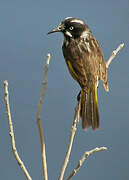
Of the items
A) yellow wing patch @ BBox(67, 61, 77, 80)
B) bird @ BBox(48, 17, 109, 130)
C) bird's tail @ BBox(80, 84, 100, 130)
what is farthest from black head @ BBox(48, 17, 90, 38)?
bird's tail @ BBox(80, 84, 100, 130)

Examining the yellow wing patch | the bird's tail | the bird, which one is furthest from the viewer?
the yellow wing patch

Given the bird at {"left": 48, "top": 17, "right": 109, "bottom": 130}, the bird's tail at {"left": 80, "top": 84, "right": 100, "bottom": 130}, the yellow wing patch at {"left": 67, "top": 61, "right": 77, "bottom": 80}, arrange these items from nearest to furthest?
the bird's tail at {"left": 80, "top": 84, "right": 100, "bottom": 130} → the bird at {"left": 48, "top": 17, "right": 109, "bottom": 130} → the yellow wing patch at {"left": 67, "top": 61, "right": 77, "bottom": 80}

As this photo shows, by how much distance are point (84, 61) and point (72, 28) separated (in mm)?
241

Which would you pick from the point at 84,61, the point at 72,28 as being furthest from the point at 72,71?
the point at 72,28

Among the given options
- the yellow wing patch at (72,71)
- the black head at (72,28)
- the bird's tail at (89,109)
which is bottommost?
the bird's tail at (89,109)

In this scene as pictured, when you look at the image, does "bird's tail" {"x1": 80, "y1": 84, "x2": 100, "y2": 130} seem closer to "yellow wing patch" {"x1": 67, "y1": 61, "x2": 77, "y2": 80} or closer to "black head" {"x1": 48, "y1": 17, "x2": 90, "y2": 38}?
"yellow wing patch" {"x1": 67, "y1": 61, "x2": 77, "y2": 80}

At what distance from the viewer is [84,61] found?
2.13 m

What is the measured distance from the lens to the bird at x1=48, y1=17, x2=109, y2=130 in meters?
1.99

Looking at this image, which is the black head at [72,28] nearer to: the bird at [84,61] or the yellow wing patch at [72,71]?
the bird at [84,61]

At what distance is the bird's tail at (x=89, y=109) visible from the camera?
1.86 metres

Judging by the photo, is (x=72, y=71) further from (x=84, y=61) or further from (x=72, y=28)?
(x=72, y=28)

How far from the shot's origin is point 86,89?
6.76 ft

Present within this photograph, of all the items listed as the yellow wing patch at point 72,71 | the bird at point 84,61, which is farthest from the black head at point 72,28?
the yellow wing patch at point 72,71

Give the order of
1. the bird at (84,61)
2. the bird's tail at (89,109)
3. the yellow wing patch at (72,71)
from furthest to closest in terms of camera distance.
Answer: the yellow wing patch at (72,71) < the bird at (84,61) < the bird's tail at (89,109)
